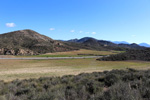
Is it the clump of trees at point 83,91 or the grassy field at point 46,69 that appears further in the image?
the grassy field at point 46,69

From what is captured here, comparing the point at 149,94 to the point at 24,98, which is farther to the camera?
the point at 24,98

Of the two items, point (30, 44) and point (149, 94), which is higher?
point (30, 44)

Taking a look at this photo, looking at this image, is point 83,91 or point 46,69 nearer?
point 83,91

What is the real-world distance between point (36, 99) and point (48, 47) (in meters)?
82.0

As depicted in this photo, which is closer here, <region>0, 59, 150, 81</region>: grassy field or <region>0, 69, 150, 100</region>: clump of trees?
<region>0, 69, 150, 100</region>: clump of trees

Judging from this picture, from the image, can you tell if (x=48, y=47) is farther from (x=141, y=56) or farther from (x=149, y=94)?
(x=149, y=94)

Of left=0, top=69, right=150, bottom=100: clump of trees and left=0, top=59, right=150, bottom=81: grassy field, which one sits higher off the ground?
left=0, top=69, right=150, bottom=100: clump of trees

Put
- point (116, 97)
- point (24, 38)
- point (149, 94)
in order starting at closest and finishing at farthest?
point (116, 97) → point (149, 94) → point (24, 38)

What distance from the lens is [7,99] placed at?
488 centimetres

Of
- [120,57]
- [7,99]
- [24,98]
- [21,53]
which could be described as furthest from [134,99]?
[21,53]

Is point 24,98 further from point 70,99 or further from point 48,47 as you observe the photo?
point 48,47

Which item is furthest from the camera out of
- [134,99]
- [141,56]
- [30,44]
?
[30,44]

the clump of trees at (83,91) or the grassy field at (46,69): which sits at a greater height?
the clump of trees at (83,91)

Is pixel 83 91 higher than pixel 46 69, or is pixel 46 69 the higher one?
pixel 83 91
